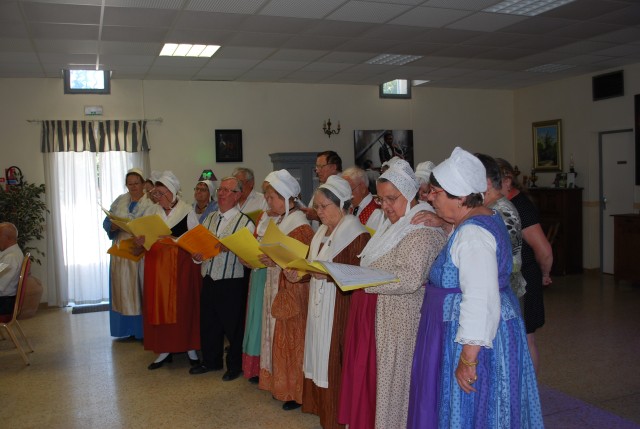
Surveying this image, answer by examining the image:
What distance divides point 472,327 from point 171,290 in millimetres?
3028

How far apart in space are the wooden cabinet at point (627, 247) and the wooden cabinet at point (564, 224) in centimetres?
90

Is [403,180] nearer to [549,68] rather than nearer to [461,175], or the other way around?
[461,175]

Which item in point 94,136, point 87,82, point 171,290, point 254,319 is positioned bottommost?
point 254,319

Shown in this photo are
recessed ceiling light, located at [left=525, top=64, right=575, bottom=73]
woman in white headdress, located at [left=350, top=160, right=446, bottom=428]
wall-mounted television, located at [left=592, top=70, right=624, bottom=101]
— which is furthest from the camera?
wall-mounted television, located at [left=592, top=70, right=624, bottom=101]

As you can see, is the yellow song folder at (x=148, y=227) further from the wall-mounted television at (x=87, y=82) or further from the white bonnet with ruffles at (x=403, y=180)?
the wall-mounted television at (x=87, y=82)

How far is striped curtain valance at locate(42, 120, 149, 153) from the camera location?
7574 mm

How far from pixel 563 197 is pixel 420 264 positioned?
22.7 feet


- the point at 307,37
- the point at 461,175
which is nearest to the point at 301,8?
the point at 307,37

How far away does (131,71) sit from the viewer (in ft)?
24.2

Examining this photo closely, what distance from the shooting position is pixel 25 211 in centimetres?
721

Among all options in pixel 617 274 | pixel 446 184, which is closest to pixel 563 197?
pixel 617 274

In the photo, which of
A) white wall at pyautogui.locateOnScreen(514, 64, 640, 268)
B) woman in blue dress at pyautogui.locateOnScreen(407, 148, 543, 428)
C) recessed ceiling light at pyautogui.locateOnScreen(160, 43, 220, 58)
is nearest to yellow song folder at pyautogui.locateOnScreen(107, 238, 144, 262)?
recessed ceiling light at pyautogui.locateOnScreen(160, 43, 220, 58)

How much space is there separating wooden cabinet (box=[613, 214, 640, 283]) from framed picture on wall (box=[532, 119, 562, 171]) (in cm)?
167

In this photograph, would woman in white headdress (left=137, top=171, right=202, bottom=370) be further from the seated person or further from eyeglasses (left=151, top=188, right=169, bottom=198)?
the seated person
